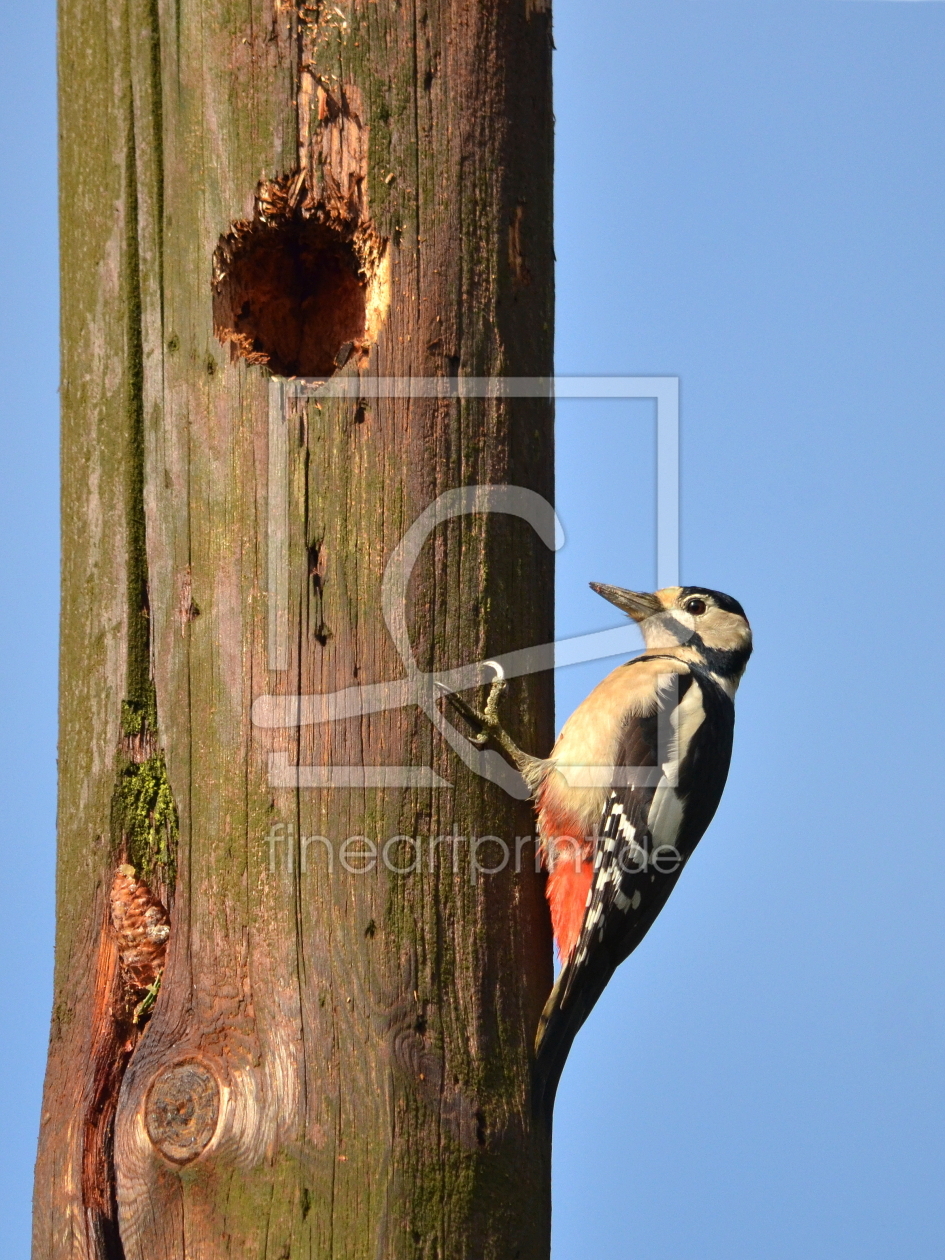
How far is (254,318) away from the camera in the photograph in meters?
2.76

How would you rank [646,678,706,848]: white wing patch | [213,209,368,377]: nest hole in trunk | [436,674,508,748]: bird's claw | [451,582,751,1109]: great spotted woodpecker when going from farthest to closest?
1. [646,678,706,848]: white wing patch
2. [451,582,751,1109]: great spotted woodpecker
3. [213,209,368,377]: nest hole in trunk
4. [436,674,508,748]: bird's claw

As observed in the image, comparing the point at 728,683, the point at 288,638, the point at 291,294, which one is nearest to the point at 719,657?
the point at 728,683

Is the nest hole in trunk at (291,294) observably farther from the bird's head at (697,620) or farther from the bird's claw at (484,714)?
the bird's head at (697,620)

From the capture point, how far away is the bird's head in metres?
4.21

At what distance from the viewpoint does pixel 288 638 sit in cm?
245

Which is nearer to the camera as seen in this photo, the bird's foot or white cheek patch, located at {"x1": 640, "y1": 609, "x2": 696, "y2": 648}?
the bird's foot

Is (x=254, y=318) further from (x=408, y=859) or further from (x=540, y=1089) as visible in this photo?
(x=540, y=1089)

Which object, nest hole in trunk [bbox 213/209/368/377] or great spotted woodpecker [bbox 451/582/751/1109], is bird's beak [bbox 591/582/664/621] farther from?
nest hole in trunk [bbox 213/209/368/377]

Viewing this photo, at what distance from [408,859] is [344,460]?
2.37 feet

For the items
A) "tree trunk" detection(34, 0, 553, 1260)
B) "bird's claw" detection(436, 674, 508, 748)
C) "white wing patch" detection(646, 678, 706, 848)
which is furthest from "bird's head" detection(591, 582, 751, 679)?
"bird's claw" detection(436, 674, 508, 748)

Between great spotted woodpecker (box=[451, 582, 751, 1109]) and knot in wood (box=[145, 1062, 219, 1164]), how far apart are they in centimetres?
62

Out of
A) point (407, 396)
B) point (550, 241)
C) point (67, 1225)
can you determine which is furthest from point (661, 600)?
point (67, 1225)

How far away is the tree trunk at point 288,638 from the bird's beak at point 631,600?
142 centimetres

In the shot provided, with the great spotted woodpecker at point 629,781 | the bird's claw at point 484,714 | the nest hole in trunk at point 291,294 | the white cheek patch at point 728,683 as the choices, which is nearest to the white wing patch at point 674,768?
the great spotted woodpecker at point 629,781
